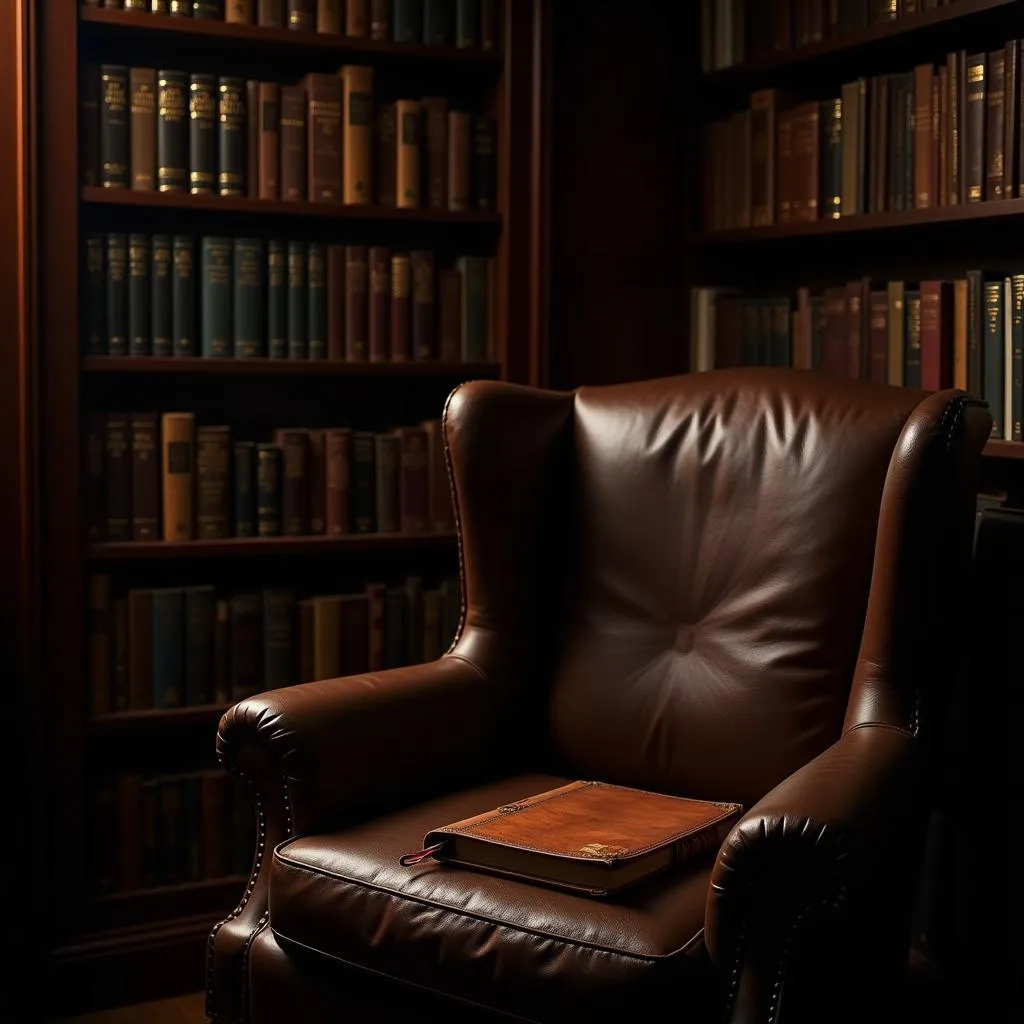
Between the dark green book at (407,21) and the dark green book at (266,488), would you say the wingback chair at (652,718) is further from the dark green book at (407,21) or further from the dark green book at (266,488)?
the dark green book at (407,21)

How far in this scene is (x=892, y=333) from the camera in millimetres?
2414

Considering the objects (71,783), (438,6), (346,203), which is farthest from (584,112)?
(71,783)

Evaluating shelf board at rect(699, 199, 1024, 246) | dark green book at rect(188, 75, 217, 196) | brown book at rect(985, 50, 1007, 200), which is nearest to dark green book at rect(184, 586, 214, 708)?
dark green book at rect(188, 75, 217, 196)

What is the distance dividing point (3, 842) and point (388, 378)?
3.75 ft

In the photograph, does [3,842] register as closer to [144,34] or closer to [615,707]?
→ [615,707]

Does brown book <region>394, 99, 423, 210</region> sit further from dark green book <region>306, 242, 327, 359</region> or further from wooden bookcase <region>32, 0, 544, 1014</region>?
dark green book <region>306, 242, 327, 359</region>

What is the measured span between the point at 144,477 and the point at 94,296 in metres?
0.33

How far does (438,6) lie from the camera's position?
103 inches

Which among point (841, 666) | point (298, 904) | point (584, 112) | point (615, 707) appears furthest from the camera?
point (584, 112)

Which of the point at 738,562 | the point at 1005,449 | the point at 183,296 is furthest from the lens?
the point at 183,296

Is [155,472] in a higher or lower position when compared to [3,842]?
higher

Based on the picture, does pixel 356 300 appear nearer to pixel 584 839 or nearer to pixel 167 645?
pixel 167 645

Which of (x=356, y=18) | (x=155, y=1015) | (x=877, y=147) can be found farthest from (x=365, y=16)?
(x=155, y=1015)

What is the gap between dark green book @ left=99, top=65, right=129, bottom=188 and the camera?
240cm
